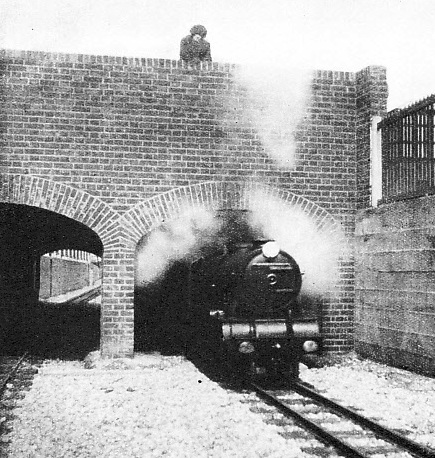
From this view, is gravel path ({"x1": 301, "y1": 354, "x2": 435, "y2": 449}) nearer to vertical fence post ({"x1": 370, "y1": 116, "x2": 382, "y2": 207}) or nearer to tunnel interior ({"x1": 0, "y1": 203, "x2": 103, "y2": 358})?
vertical fence post ({"x1": 370, "y1": 116, "x2": 382, "y2": 207})

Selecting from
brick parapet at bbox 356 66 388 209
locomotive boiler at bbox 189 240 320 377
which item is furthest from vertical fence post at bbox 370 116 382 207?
locomotive boiler at bbox 189 240 320 377

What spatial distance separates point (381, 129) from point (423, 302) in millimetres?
3260

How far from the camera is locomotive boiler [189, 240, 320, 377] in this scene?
8.22 m

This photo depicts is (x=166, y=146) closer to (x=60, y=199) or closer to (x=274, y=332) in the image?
(x=60, y=199)

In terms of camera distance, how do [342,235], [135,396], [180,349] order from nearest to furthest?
[135,396] < [342,235] < [180,349]

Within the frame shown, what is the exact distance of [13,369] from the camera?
9375 millimetres

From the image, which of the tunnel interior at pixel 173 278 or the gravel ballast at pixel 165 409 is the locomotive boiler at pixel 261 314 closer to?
the gravel ballast at pixel 165 409

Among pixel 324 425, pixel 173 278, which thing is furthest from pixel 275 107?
pixel 324 425

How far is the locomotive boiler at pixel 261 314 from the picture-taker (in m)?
8.22

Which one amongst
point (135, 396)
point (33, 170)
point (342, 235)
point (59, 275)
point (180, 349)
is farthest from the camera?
point (59, 275)

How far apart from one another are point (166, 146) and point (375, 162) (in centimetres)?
351

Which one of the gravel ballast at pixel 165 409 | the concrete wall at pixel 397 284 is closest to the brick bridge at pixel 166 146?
the concrete wall at pixel 397 284

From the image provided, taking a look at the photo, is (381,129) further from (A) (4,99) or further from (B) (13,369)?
(B) (13,369)

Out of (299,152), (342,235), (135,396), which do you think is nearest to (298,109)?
(299,152)
